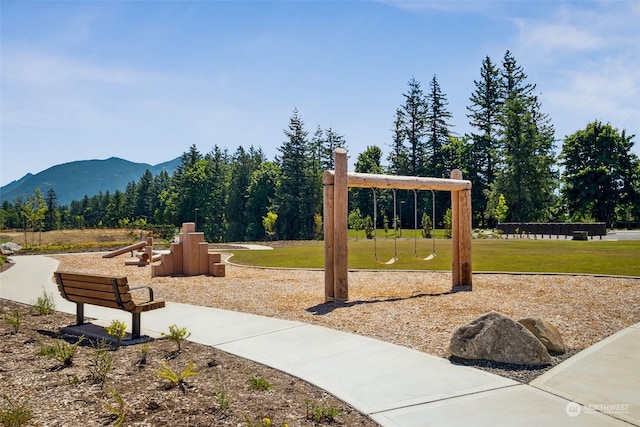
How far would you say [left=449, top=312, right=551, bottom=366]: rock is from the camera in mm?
4969

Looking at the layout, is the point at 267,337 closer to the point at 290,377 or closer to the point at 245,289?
the point at 290,377

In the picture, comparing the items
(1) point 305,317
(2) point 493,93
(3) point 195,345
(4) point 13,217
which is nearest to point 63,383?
(3) point 195,345

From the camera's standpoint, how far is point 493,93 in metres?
56.8

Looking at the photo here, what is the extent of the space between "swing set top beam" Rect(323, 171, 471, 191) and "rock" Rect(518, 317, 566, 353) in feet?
13.7

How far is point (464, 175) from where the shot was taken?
188 feet

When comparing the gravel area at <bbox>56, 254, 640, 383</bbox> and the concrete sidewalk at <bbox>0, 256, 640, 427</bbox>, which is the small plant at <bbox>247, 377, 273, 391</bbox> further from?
the gravel area at <bbox>56, 254, 640, 383</bbox>

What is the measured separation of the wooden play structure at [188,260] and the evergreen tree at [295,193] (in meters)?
43.4

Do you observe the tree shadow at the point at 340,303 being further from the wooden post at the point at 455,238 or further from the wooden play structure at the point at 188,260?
the wooden play structure at the point at 188,260

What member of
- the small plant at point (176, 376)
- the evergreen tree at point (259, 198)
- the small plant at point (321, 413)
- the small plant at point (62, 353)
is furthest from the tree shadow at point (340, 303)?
the evergreen tree at point (259, 198)

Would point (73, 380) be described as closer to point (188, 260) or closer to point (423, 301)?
point (423, 301)

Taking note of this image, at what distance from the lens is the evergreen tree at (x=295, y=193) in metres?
58.1

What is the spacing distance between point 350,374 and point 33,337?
4530mm

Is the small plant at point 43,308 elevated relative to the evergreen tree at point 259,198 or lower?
lower

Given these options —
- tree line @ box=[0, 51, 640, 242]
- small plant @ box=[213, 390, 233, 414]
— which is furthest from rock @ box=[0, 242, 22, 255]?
small plant @ box=[213, 390, 233, 414]
